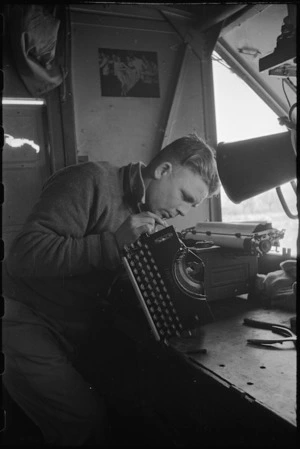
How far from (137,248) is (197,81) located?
254 cm

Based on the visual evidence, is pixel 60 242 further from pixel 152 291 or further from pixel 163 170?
pixel 163 170

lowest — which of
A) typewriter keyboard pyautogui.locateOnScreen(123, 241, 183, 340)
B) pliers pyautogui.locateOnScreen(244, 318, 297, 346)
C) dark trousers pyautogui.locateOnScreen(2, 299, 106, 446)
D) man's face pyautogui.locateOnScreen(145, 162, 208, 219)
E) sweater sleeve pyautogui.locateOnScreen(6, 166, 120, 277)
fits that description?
dark trousers pyautogui.locateOnScreen(2, 299, 106, 446)

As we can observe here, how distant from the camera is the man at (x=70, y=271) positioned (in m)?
1.33

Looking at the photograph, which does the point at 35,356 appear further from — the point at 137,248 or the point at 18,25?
the point at 18,25

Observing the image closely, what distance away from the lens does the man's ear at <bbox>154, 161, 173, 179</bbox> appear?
163cm

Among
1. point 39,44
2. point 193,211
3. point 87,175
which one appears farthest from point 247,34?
point 87,175

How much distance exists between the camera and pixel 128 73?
3.10m

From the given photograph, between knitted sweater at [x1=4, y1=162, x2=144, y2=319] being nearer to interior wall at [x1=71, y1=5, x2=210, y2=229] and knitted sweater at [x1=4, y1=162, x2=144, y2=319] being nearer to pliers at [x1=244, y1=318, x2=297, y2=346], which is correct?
pliers at [x1=244, y1=318, x2=297, y2=346]

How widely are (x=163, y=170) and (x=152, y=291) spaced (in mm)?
621

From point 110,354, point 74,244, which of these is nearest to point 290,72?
point 74,244

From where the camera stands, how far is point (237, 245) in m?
1.53

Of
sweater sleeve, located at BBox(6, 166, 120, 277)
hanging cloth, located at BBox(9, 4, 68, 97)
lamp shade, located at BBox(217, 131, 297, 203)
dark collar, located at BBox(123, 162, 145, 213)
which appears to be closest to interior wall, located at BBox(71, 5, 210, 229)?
hanging cloth, located at BBox(9, 4, 68, 97)

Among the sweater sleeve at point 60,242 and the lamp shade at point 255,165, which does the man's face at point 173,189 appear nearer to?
the sweater sleeve at point 60,242

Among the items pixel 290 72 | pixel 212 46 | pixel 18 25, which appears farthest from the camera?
pixel 212 46
